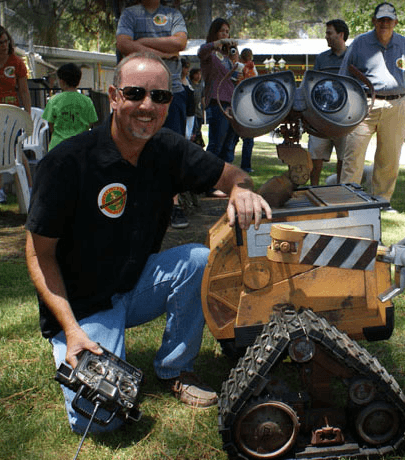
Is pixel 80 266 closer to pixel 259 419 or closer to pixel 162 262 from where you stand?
pixel 162 262

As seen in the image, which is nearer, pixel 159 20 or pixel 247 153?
pixel 159 20

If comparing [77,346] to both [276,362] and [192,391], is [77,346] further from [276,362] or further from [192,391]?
[276,362]

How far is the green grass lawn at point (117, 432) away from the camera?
7.38ft

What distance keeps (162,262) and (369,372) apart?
0.99m

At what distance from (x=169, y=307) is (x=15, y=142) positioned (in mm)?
3668

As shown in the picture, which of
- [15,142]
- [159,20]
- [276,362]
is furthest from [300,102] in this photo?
[15,142]

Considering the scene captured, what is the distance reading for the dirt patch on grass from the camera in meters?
4.85

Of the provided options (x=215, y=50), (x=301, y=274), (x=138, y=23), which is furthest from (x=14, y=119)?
(x=301, y=274)

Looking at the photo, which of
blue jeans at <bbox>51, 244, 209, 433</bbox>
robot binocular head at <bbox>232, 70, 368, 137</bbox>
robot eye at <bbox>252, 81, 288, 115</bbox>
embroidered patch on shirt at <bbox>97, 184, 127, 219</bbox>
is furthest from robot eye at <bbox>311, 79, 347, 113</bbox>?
embroidered patch on shirt at <bbox>97, 184, 127, 219</bbox>

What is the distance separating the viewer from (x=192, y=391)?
255 centimetres

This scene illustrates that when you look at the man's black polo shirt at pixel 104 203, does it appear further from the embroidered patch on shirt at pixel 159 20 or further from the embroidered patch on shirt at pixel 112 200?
the embroidered patch on shirt at pixel 159 20

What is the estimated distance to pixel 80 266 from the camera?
2.46 m

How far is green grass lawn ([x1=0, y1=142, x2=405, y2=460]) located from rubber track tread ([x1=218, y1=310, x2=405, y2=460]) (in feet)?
0.87

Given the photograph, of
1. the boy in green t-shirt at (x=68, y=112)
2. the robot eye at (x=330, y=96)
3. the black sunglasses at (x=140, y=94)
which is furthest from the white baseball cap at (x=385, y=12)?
the black sunglasses at (x=140, y=94)
